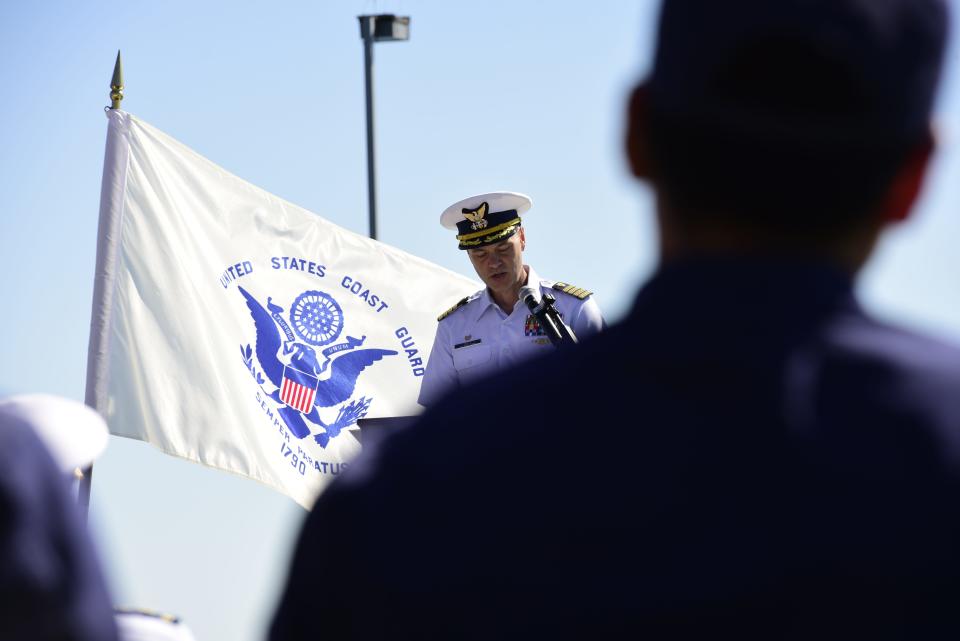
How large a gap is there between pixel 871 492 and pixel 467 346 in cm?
559

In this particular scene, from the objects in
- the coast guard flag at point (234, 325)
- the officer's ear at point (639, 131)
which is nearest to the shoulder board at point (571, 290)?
the coast guard flag at point (234, 325)

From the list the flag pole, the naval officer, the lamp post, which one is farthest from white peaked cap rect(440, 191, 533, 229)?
the lamp post

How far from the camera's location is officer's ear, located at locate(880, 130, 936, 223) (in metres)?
1.14

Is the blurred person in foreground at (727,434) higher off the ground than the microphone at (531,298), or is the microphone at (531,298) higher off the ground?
the blurred person in foreground at (727,434)

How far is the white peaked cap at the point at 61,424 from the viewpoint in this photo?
1929 millimetres

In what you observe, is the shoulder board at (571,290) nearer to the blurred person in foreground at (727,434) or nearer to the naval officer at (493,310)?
the naval officer at (493,310)

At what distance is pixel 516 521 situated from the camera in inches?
42.1

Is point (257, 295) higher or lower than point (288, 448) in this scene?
higher

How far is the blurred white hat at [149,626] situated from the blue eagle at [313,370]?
4.58 meters

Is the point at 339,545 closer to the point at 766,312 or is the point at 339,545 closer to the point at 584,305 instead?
the point at 766,312

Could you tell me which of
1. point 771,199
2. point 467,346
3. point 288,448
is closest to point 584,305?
point 467,346

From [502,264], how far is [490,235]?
0.16 m

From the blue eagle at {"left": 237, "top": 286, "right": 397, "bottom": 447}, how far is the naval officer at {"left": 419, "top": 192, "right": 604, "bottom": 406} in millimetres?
827

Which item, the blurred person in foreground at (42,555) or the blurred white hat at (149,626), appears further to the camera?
the blurred white hat at (149,626)
